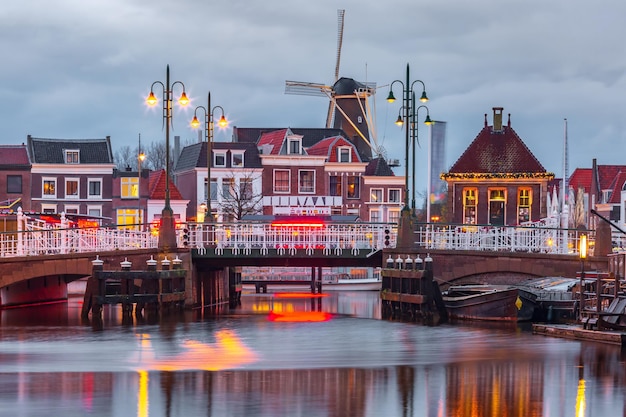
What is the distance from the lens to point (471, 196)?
78.2 m

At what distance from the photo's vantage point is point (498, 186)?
254 feet

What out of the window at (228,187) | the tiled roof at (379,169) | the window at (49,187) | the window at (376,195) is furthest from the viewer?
the tiled roof at (379,169)

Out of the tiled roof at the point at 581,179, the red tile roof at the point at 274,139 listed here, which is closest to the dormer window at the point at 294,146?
the red tile roof at the point at 274,139

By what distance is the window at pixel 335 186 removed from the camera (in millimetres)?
97500

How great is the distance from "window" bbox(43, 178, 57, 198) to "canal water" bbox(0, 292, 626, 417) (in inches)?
1870

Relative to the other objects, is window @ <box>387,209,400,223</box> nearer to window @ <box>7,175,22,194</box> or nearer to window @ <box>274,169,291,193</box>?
window @ <box>274,169,291,193</box>

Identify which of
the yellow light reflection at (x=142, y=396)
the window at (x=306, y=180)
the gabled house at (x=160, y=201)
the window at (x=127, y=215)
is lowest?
the yellow light reflection at (x=142, y=396)

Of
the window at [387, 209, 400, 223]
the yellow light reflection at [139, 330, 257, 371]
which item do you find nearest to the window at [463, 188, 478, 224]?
the window at [387, 209, 400, 223]

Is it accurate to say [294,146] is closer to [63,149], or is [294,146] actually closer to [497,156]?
[63,149]

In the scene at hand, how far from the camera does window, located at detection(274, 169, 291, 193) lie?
97.2 metres

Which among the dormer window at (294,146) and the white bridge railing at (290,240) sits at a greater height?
the dormer window at (294,146)

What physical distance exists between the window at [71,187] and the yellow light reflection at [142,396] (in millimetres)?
65267

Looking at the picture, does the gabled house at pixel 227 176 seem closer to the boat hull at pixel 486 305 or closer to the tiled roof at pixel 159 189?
the tiled roof at pixel 159 189

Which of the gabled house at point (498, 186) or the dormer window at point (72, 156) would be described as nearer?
the gabled house at point (498, 186)
